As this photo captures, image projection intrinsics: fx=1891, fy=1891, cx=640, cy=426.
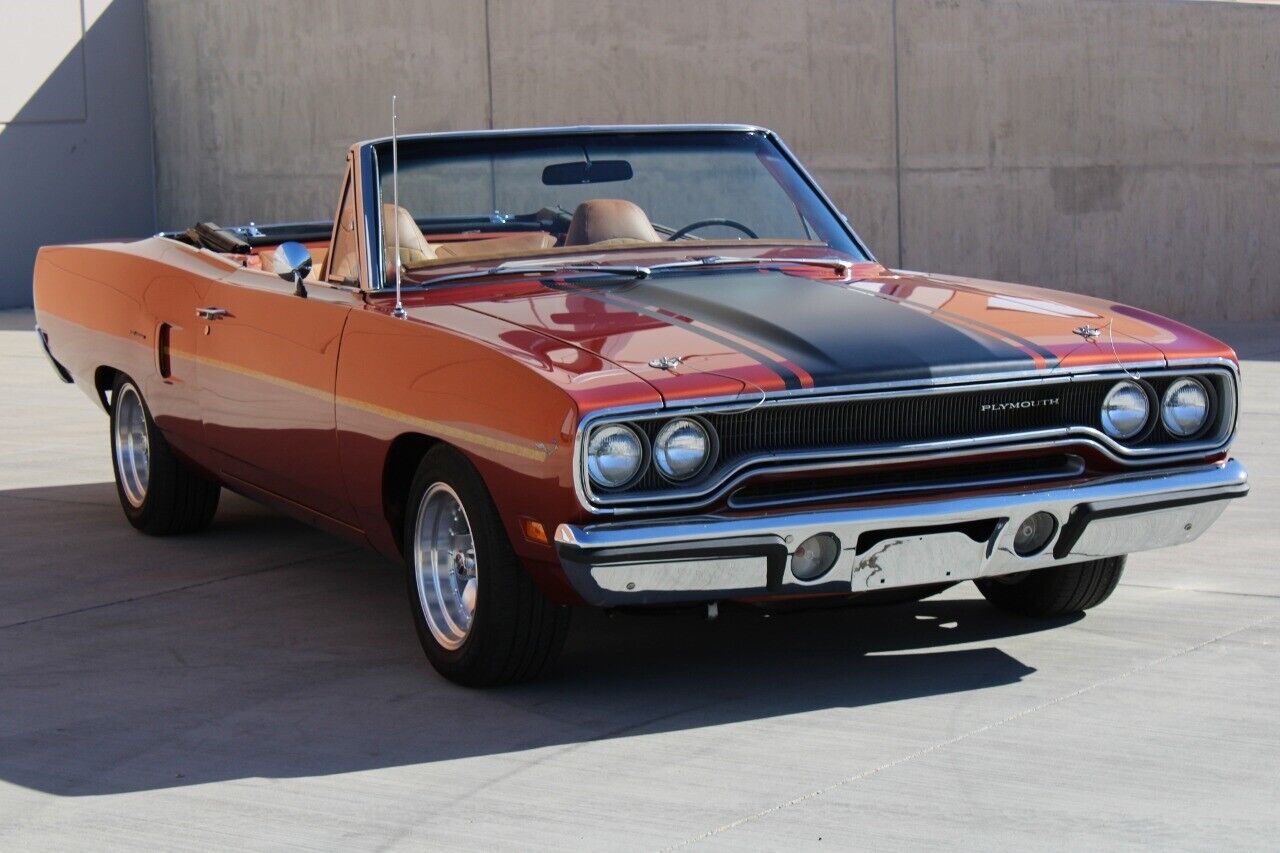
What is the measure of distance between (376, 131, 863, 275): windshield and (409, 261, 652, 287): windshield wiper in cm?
10

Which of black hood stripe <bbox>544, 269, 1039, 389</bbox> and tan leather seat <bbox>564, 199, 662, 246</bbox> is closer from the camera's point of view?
black hood stripe <bbox>544, 269, 1039, 389</bbox>

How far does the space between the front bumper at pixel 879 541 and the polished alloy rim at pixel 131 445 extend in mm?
3470

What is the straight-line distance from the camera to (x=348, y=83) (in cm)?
1894

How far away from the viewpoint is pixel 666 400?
4.25 m

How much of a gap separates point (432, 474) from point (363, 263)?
2.88ft

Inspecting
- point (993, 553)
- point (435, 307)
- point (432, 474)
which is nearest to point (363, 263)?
point (435, 307)

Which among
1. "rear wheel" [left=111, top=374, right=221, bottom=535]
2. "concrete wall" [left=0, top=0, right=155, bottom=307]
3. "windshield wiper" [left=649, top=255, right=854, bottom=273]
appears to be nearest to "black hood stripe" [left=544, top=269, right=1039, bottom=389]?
"windshield wiper" [left=649, top=255, right=854, bottom=273]

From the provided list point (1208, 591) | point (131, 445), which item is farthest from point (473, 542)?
point (131, 445)

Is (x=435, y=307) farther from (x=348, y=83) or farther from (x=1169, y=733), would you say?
(x=348, y=83)

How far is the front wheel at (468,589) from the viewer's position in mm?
4621

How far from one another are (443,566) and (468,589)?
137 mm

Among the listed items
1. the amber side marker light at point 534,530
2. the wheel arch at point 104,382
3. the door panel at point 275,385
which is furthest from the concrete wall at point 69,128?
the amber side marker light at point 534,530

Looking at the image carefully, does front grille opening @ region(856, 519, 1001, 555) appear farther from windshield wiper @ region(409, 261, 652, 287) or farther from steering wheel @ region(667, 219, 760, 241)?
steering wheel @ region(667, 219, 760, 241)

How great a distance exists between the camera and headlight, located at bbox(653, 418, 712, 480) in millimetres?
4344
